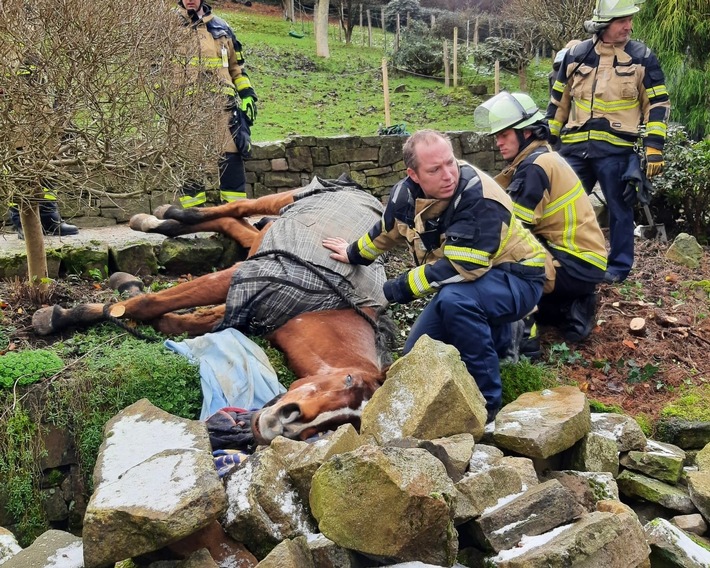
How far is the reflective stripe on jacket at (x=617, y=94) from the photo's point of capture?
5992 millimetres

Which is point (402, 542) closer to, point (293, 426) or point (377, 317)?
point (293, 426)

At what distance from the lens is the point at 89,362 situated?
4.32 m

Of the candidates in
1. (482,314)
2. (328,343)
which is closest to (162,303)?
(328,343)

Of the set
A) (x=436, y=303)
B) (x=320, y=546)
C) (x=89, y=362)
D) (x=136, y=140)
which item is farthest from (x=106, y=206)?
(x=320, y=546)

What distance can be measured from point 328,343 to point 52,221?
11.5ft

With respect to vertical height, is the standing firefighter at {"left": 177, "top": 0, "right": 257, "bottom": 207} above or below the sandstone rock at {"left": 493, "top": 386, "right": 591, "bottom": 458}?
above

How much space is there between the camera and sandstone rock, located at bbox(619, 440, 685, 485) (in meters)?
3.55

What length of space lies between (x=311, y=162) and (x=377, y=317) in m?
3.94

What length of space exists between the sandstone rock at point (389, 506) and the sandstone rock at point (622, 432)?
63.2 inches

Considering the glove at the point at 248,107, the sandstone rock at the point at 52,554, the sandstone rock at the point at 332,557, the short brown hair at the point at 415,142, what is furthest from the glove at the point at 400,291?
the glove at the point at 248,107

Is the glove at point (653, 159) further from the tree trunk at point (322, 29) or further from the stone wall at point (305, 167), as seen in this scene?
the tree trunk at point (322, 29)

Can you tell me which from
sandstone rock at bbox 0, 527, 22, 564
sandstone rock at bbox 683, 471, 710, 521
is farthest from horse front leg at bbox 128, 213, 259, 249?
sandstone rock at bbox 683, 471, 710, 521

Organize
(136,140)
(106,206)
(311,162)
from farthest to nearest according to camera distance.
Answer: (311,162) < (106,206) < (136,140)

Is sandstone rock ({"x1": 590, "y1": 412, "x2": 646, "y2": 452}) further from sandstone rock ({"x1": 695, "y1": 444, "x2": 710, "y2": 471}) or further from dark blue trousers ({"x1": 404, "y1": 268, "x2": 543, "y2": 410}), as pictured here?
dark blue trousers ({"x1": 404, "y1": 268, "x2": 543, "y2": 410})
